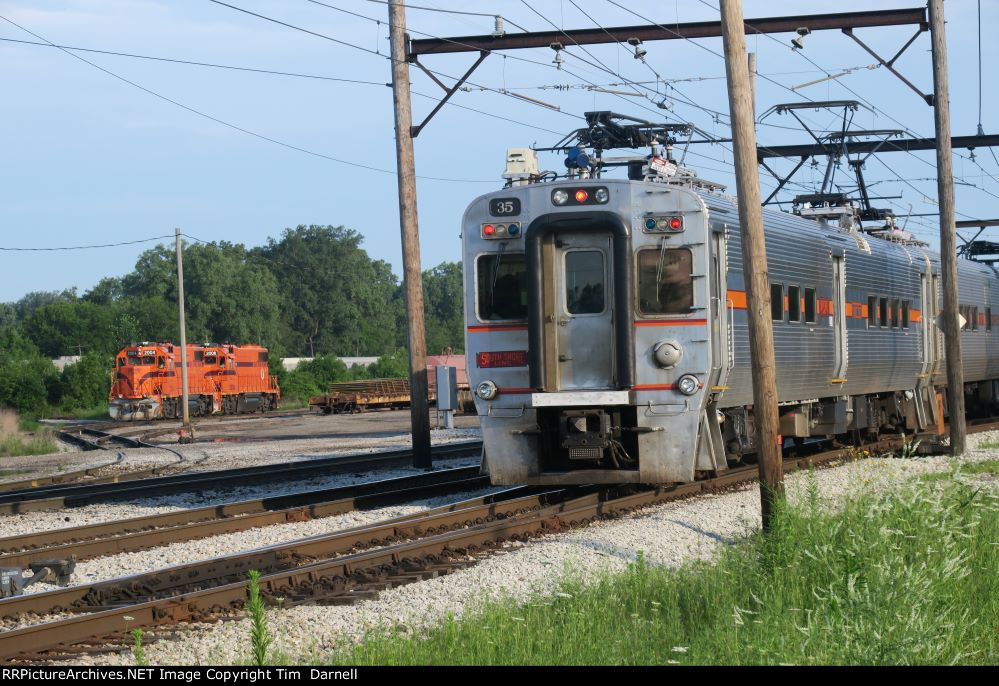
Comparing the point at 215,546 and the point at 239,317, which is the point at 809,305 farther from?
the point at 239,317

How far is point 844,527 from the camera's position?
952 cm

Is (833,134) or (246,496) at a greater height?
(833,134)

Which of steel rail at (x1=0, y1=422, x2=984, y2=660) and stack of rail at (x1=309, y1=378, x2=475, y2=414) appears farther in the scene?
stack of rail at (x1=309, y1=378, x2=475, y2=414)

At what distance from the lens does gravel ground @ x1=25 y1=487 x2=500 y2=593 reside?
1082 centimetres

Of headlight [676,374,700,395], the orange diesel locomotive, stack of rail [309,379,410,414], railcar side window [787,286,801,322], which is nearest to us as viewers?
headlight [676,374,700,395]

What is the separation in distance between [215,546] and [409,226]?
29.4ft

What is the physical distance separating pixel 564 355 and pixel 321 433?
23652 mm

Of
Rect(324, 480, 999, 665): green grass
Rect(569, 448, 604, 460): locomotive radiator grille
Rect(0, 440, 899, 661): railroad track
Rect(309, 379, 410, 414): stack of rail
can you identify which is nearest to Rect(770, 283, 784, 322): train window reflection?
Rect(0, 440, 899, 661): railroad track

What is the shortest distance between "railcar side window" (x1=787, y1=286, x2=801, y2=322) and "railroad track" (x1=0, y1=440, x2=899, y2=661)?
315 cm

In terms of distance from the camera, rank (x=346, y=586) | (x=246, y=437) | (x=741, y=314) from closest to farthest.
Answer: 1. (x=346, y=586)
2. (x=741, y=314)
3. (x=246, y=437)

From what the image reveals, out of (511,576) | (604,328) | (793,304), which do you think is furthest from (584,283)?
(511,576)

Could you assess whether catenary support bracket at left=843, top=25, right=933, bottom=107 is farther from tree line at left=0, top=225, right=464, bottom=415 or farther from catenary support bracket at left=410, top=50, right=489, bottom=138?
tree line at left=0, top=225, right=464, bottom=415

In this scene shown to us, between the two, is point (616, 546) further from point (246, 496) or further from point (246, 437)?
point (246, 437)

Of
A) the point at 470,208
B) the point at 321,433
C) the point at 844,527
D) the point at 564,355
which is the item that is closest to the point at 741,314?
the point at 564,355
